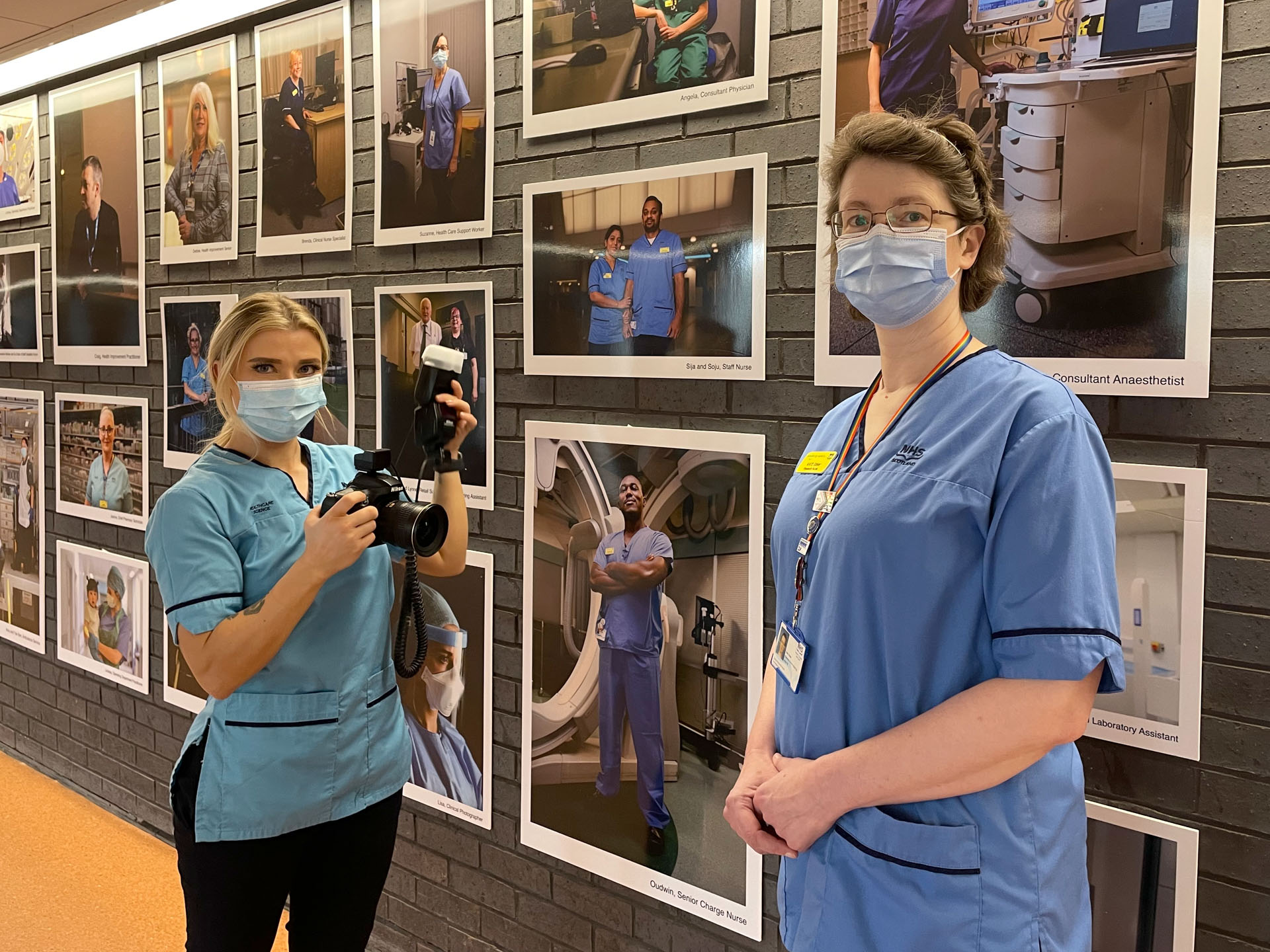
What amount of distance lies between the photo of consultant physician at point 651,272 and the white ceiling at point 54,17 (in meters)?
1.69

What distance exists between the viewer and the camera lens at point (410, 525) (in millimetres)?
1728

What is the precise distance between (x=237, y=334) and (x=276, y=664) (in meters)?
0.61

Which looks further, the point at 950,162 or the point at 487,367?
the point at 487,367

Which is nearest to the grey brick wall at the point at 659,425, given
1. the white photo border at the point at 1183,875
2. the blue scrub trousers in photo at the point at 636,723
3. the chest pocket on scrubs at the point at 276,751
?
the white photo border at the point at 1183,875

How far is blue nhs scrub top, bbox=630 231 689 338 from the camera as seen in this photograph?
2.16 m

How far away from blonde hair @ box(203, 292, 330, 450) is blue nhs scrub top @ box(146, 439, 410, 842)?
7cm

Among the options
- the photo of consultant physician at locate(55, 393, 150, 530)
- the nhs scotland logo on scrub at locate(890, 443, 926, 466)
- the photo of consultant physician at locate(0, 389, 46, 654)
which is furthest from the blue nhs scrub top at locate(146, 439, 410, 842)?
the photo of consultant physician at locate(0, 389, 46, 654)

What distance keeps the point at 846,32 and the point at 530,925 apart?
2.22 metres

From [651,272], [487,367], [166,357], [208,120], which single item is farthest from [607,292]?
[166,357]

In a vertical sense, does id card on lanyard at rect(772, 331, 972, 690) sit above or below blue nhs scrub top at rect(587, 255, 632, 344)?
below

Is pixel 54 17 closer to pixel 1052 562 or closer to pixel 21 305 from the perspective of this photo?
pixel 21 305

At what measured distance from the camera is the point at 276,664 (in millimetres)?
1778

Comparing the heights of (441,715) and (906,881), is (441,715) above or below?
below

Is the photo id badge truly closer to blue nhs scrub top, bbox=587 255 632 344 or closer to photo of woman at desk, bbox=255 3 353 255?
blue nhs scrub top, bbox=587 255 632 344
